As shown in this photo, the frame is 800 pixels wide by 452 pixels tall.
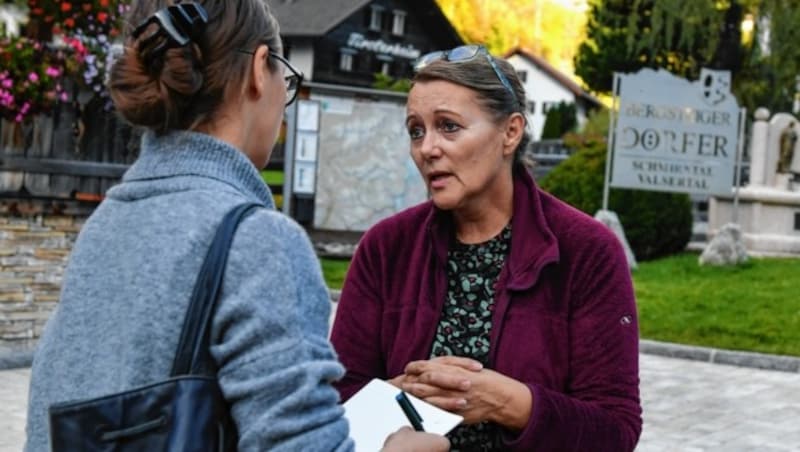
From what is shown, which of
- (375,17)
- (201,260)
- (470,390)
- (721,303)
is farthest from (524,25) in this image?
(201,260)

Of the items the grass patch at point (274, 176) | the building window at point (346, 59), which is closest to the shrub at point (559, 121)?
the building window at point (346, 59)

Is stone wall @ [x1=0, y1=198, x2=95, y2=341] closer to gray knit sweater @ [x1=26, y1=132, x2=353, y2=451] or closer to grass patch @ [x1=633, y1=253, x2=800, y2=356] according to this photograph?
grass patch @ [x1=633, y1=253, x2=800, y2=356]

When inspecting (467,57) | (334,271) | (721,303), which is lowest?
(334,271)

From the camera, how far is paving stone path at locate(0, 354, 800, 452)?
794 centimetres

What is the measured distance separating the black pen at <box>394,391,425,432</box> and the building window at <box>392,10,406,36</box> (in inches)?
1896

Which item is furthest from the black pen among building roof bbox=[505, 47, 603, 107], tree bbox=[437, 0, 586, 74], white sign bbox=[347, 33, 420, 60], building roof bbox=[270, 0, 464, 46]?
building roof bbox=[505, 47, 603, 107]

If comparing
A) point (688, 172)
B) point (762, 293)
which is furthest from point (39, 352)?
point (688, 172)

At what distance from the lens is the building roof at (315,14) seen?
153 ft

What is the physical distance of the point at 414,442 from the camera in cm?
205

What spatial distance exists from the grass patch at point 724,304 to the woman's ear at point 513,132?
925cm

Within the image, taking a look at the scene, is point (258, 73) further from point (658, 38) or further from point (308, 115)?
point (658, 38)

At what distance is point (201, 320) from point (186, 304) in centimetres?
3

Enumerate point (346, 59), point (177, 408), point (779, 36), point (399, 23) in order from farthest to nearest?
point (399, 23)
point (346, 59)
point (779, 36)
point (177, 408)

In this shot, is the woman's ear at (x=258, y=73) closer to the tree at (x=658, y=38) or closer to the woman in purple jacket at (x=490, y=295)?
the woman in purple jacket at (x=490, y=295)
